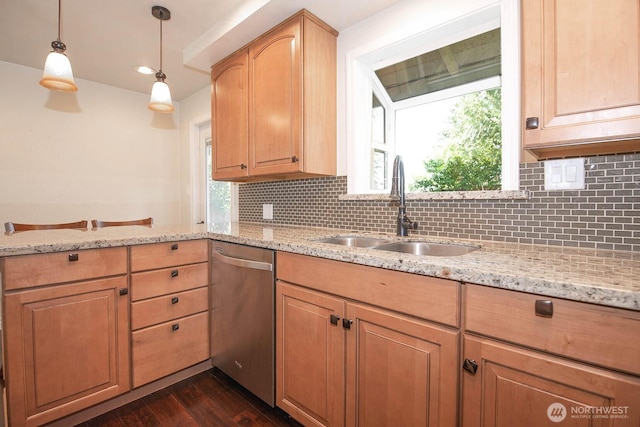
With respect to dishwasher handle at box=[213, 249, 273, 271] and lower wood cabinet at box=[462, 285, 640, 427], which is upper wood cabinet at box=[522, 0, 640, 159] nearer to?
lower wood cabinet at box=[462, 285, 640, 427]

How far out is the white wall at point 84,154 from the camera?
2738 millimetres

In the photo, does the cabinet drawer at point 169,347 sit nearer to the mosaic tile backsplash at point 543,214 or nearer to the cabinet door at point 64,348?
the cabinet door at point 64,348

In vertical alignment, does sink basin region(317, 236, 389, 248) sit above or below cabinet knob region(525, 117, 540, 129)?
below

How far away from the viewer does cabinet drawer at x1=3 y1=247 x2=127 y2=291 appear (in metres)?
1.24

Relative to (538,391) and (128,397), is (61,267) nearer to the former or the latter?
(128,397)

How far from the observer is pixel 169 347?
1.69m

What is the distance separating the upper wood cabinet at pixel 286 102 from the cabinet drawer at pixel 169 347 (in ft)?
3.41

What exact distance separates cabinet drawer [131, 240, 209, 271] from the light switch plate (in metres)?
1.79

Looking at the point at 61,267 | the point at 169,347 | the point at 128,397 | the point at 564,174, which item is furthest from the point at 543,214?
the point at 128,397

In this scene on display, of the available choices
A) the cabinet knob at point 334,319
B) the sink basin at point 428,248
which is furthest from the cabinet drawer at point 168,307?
the sink basin at point 428,248

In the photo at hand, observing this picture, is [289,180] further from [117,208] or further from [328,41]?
[117,208]

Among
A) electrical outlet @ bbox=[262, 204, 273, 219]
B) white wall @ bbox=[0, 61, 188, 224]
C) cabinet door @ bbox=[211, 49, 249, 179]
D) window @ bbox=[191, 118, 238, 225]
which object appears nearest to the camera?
cabinet door @ bbox=[211, 49, 249, 179]

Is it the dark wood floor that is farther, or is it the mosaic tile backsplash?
the dark wood floor

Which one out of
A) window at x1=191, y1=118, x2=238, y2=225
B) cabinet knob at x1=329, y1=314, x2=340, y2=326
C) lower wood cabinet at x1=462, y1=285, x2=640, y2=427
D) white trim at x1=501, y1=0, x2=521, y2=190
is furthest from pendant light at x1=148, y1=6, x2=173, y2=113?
lower wood cabinet at x1=462, y1=285, x2=640, y2=427
